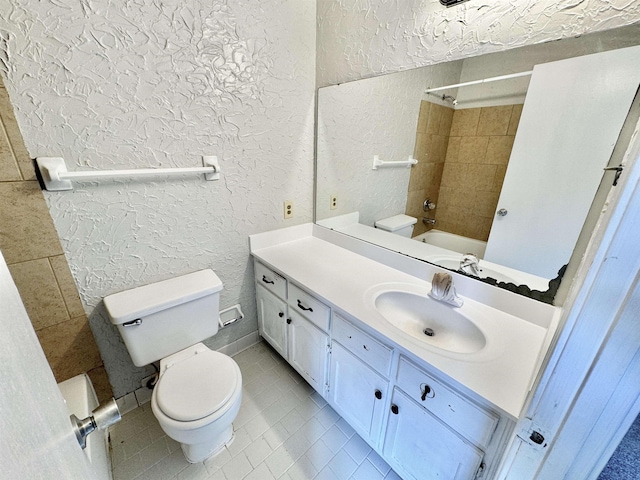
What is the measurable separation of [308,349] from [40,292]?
1162mm

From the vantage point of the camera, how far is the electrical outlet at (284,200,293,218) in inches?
66.4

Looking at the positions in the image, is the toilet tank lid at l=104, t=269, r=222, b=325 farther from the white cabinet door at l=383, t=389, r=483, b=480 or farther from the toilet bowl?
the white cabinet door at l=383, t=389, r=483, b=480

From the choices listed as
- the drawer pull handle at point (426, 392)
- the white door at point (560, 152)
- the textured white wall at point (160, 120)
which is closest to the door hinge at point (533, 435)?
the drawer pull handle at point (426, 392)

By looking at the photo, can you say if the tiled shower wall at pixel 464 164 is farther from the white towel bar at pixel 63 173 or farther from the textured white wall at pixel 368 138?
the white towel bar at pixel 63 173

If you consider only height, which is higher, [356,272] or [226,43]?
[226,43]

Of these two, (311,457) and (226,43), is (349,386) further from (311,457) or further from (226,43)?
(226,43)

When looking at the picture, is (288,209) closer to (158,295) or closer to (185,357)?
(158,295)

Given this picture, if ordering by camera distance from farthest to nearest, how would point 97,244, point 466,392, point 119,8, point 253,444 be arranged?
point 253,444 → point 97,244 → point 119,8 → point 466,392

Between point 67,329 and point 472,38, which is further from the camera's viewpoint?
point 67,329

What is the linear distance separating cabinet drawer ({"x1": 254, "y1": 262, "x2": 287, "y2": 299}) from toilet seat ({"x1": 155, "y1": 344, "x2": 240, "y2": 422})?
16.7 inches

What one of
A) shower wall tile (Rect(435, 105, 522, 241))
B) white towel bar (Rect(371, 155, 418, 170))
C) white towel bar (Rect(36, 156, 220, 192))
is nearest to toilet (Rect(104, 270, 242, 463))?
white towel bar (Rect(36, 156, 220, 192))

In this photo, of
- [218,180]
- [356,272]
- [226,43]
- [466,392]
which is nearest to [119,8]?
[226,43]

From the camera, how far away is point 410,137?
1.34 metres

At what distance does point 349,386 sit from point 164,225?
116 centimetres
